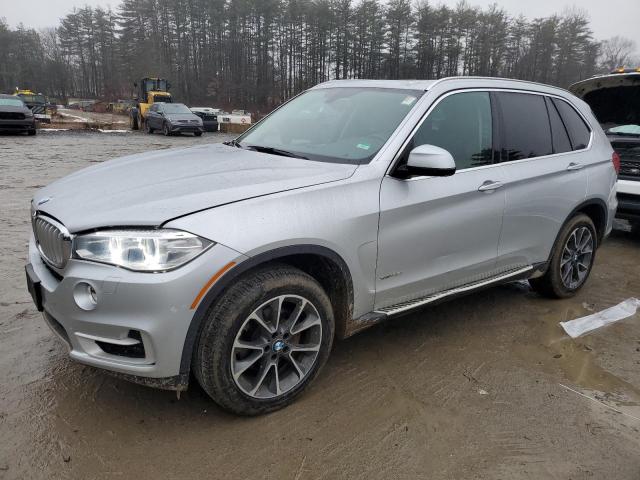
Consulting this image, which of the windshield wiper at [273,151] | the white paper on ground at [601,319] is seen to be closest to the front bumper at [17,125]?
the windshield wiper at [273,151]

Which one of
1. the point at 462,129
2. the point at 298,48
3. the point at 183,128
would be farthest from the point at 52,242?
the point at 298,48

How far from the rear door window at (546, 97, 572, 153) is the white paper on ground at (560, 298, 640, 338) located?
139 cm

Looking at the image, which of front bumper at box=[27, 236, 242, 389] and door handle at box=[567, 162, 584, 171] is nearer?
front bumper at box=[27, 236, 242, 389]

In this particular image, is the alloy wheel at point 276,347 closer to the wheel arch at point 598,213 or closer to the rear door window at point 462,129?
the rear door window at point 462,129

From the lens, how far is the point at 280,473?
233cm

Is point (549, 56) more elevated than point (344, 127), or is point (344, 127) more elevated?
point (549, 56)

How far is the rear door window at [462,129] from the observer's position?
3.21 m

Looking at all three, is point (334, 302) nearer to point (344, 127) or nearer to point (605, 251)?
point (344, 127)

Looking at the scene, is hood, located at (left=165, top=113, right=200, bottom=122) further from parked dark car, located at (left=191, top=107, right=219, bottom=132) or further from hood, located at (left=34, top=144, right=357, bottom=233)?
hood, located at (left=34, top=144, right=357, bottom=233)

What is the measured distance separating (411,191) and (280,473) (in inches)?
65.7

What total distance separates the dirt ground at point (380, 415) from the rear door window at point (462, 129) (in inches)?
52.3

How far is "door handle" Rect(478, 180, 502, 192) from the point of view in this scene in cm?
337

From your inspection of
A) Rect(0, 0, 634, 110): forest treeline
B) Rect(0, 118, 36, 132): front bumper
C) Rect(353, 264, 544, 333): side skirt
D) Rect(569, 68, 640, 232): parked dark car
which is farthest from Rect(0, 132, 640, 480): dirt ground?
Rect(0, 0, 634, 110): forest treeline

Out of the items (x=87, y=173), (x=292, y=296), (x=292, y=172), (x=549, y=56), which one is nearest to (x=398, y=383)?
(x=292, y=296)
